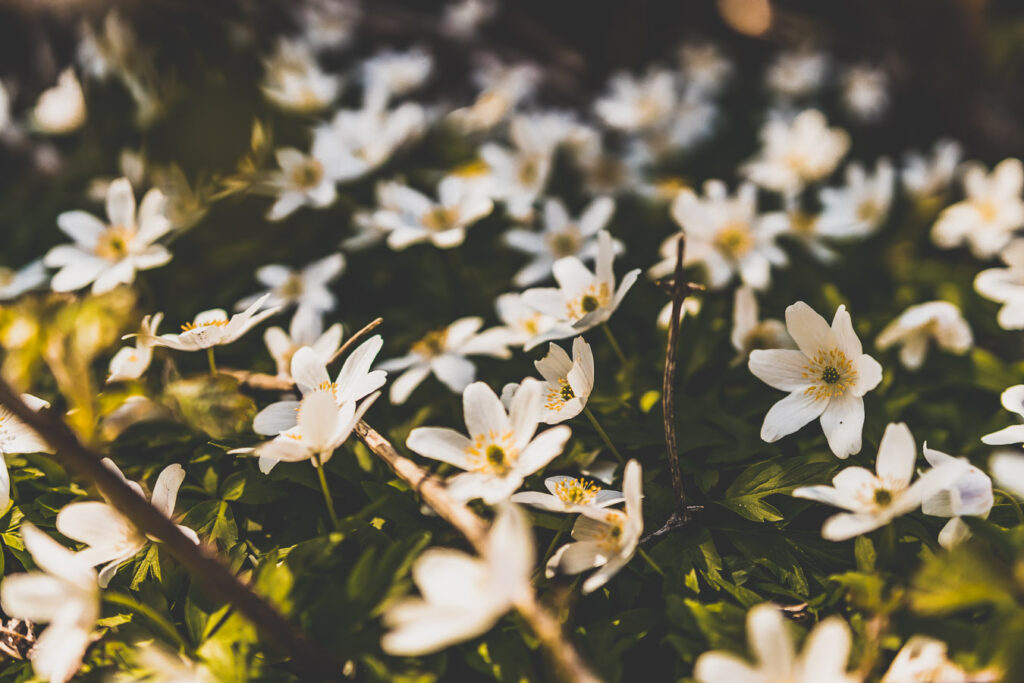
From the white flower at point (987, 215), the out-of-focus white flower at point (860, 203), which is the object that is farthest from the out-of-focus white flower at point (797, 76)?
the white flower at point (987, 215)

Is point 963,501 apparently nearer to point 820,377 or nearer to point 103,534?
point 820,377

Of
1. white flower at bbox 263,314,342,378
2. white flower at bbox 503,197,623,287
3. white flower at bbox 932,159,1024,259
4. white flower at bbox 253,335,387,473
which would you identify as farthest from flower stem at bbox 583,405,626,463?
white flower at bbox 932,159,1024,259

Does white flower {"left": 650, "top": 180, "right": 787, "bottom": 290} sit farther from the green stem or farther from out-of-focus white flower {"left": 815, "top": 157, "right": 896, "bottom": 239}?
the green stem

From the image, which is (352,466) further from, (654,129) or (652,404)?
(654,129)

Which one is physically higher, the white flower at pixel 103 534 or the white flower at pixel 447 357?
the white flower at pixel 103 534

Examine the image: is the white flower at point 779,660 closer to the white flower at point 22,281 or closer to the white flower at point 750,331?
the white flower at point 750,331

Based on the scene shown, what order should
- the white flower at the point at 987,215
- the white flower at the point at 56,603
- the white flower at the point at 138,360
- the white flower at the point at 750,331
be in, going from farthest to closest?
the white flower at the point at 987,215, the white flower at the point at 750,331, the white flower at the point at 138,360, the white flower at the point at 56,603

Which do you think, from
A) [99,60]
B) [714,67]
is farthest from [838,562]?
[714,67]

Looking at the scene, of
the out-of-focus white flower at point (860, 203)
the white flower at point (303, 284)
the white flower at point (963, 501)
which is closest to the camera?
the white flower at point (963, 501)
